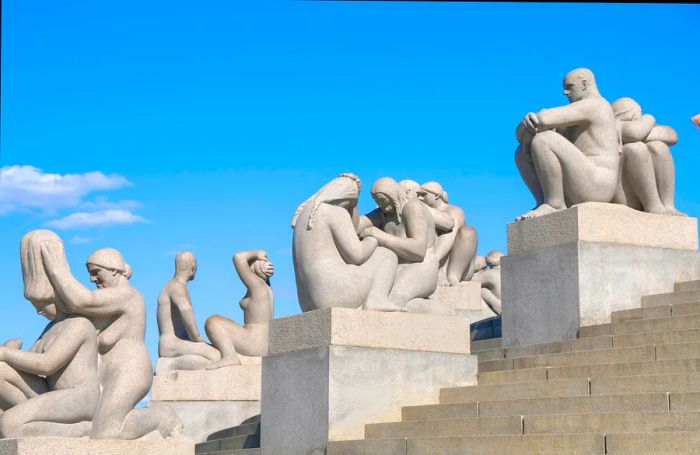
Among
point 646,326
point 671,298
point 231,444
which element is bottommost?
point 231,444

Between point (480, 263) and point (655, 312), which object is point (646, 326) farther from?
point (480, 263)

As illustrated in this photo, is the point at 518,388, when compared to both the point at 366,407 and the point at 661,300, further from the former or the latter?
the point at 661,300

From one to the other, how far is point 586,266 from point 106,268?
5.35 metres

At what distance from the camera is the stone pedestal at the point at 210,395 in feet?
45.4

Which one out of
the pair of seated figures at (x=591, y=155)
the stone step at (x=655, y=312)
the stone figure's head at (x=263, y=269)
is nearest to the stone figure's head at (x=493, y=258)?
the stone figure's head at (x=263, y=269)

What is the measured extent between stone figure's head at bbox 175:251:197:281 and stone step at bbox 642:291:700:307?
6949 mm

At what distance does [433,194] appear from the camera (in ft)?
56.3

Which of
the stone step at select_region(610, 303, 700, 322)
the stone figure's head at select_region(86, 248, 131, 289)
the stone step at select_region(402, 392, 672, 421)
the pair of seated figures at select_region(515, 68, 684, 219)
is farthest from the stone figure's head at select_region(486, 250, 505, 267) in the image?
the stone figure's head at select_region(86, 248, 131, 289)

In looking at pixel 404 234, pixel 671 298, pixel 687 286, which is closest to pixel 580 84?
pixel 687 286

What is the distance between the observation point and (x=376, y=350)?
393 inches

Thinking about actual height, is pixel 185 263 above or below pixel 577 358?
above

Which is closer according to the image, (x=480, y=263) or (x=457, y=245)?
(x=457, y=245)

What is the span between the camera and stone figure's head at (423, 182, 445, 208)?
672 inches

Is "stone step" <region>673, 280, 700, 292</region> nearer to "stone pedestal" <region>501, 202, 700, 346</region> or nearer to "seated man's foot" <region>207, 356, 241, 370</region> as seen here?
"stone pedestal" <region>501, 202, 700, 346</region>
